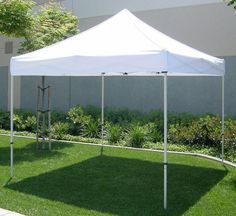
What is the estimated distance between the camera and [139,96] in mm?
14789

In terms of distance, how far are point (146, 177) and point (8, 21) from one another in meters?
5.20

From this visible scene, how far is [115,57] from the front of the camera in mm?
6758

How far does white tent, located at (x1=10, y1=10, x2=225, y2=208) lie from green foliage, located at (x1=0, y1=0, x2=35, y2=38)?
280cm

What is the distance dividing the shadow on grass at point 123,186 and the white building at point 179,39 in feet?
15.7

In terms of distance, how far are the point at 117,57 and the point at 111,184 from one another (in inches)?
96.6

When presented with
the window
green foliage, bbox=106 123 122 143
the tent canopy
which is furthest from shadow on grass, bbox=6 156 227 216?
the window

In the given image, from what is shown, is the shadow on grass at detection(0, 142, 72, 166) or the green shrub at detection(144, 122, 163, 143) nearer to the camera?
the shadow on grass at detection(0, 142, 72, 166)

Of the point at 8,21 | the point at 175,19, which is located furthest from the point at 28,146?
the point at 175,19

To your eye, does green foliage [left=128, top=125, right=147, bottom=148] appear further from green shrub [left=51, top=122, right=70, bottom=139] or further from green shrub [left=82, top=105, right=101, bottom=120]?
green shrub [left=82, top=105, right=101, bottom=120]

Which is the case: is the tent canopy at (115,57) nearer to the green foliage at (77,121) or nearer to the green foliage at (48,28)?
the green foliage at (48,28)

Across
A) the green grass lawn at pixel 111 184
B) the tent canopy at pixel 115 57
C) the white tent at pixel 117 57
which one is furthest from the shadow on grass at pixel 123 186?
the tent canopy at pixel 115 57

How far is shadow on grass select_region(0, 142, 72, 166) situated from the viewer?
984 cm

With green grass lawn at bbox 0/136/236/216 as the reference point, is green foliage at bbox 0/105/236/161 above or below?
above

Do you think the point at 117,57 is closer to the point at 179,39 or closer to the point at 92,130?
the point at 92,130
